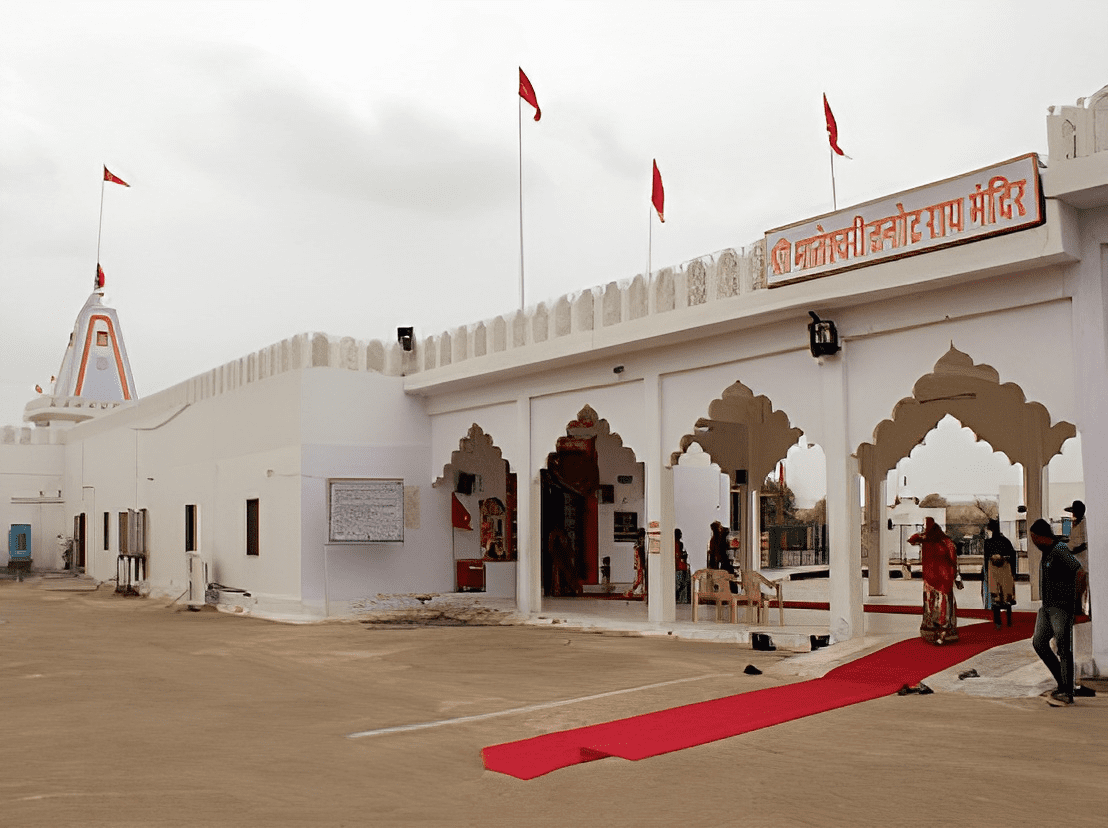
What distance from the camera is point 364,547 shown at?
1667cm

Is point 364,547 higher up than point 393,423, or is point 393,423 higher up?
point 393,423

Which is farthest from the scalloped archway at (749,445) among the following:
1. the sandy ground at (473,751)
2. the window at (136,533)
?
the window at (136,533)

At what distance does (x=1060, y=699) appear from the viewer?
25.7ft

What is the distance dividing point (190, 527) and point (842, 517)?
14.0 m

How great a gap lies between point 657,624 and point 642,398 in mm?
2851

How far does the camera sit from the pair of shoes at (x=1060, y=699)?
7770 mm

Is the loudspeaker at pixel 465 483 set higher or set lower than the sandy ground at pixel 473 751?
higher

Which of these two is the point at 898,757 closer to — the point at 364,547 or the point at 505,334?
the point at 505,334

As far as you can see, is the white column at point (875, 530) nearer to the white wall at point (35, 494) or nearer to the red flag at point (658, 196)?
the red flag at point (658, 196)

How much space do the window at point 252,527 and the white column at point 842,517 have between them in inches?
399

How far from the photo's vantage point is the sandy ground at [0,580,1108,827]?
5.24m

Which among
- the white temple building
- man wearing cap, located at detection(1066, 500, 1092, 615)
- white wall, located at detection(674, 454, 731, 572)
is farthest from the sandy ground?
white wall, located at detection(674, 454, 731, 572)

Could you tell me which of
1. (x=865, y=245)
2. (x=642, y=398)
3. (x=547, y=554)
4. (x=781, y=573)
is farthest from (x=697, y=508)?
(x=865, y=245)

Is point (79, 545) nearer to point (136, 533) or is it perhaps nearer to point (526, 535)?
point (136, 533)
